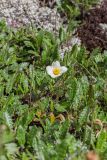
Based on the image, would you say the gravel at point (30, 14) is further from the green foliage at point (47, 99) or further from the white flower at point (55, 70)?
the white flower at point (55, 70)

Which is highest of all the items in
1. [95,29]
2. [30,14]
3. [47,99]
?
[30,14]

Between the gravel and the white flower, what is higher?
the gravel

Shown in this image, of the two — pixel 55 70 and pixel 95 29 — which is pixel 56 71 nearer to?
pixel 55 70

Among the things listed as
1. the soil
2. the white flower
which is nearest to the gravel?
the soil

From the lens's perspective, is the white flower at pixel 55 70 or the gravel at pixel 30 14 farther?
the gravel at pixel 30 14

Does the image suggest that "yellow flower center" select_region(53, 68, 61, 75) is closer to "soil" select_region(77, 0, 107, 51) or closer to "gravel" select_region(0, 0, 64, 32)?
"soil" select_region(77, 0, 107, 51)

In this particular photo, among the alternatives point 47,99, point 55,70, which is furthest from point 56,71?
point 47,99

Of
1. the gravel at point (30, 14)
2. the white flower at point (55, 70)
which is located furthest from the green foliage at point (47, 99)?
the gravel at point (30, 14)

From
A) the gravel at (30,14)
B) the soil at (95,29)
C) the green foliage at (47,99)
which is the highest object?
the gravel at (30,14)

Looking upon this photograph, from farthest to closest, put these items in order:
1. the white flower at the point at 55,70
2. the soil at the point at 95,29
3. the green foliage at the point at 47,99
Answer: the soil at the point at 95,29, the white flower at the point at 55,70, the green foliage at the point at 47,99

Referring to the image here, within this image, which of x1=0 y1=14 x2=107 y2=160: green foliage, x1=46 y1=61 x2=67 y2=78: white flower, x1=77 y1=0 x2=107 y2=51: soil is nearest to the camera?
x1=0 y1=14 x2=107 y2=160: green foliage
